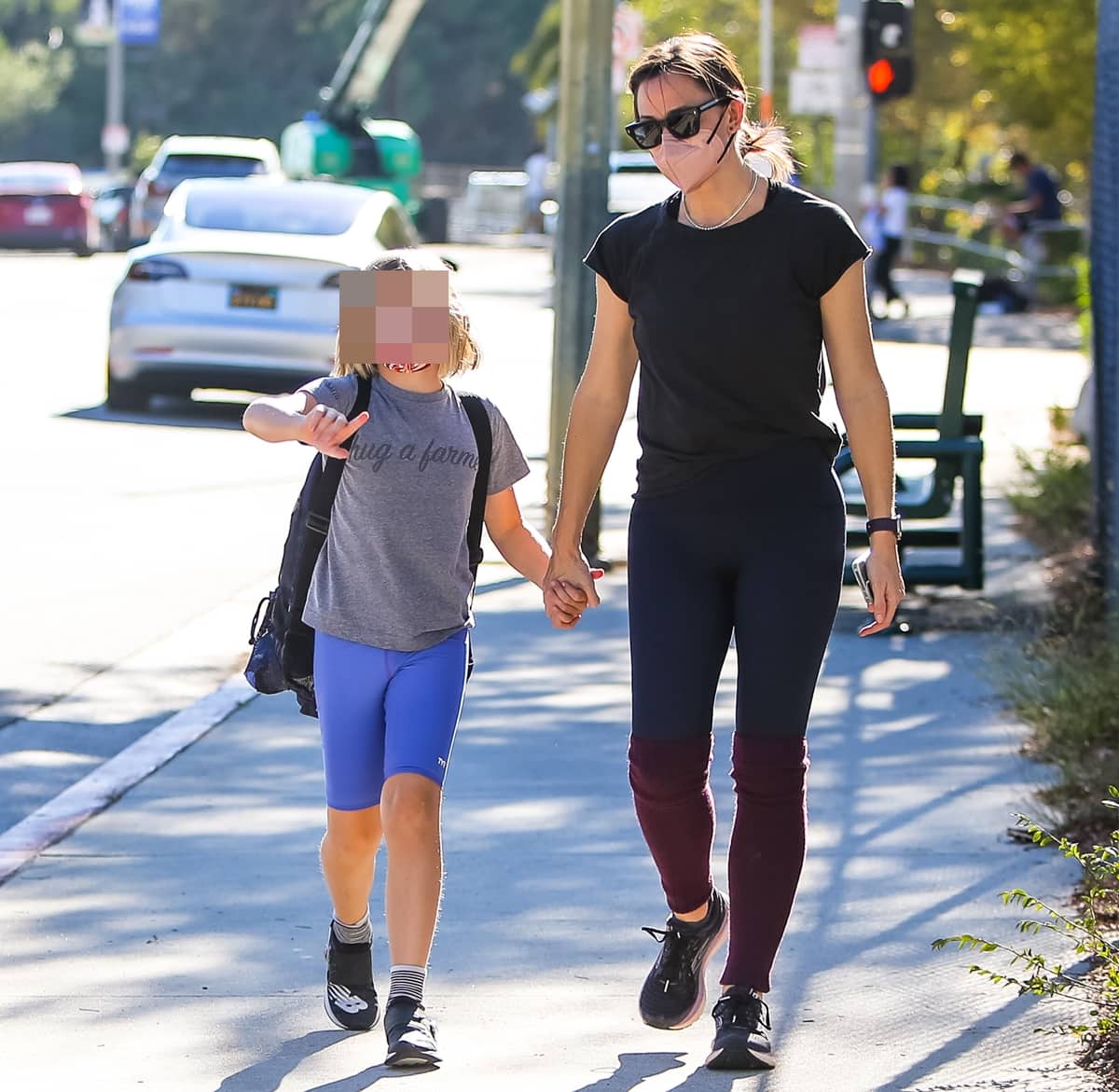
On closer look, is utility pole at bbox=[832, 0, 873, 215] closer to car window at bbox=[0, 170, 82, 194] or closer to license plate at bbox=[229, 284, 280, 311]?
license plate at bbox=[229, 284, 280, 311]

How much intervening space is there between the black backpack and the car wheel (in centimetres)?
1162

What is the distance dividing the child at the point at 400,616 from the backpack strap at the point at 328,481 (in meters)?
0.01

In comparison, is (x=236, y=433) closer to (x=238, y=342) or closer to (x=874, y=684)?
(x=238, y=342)

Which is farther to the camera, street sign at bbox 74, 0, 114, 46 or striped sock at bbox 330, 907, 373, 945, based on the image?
street sign at bbox 74, 0, 114, 46

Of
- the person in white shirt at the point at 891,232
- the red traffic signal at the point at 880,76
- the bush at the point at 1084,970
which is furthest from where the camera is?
the person in white shirt at the point at 891,232

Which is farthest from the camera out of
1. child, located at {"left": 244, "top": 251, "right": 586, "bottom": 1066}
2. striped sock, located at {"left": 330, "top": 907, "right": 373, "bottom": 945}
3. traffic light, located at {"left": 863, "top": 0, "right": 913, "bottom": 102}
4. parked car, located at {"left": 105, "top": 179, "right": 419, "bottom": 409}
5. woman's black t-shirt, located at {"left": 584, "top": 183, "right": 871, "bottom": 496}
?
traffic light, located at {"left": 863, "top": 0, "right": 913, "bottom": 102}

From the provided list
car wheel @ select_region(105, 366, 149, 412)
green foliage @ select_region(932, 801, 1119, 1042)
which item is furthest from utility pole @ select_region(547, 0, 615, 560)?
car wheel @ select_region(105, 366, 149, 412)

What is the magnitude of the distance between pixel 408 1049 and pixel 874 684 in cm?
398

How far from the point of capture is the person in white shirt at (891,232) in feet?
87.9

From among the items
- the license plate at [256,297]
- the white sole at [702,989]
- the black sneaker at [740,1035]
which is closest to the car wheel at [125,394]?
the license plate at [256,297]

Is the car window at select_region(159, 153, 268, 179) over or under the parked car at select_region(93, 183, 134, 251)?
over

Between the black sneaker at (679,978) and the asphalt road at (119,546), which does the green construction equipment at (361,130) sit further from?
the black sneaker at (679,978)

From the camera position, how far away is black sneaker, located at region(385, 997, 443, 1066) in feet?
13.9

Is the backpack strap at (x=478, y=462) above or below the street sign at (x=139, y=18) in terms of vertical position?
below
